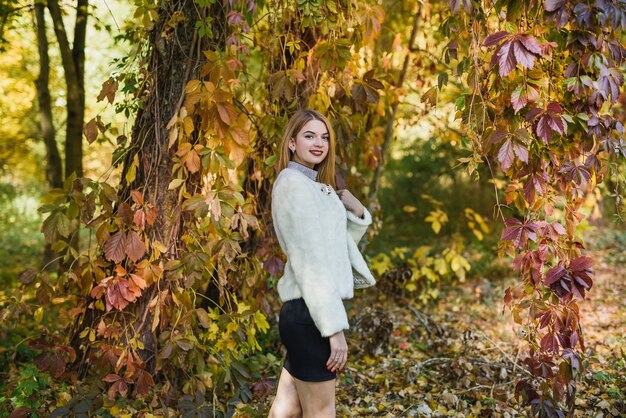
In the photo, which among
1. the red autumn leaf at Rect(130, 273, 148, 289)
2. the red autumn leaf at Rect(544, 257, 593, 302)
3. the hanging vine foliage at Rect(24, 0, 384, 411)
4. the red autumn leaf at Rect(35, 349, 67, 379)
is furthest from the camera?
the red autumn leaf at Rect(35, 349, 67, 379)

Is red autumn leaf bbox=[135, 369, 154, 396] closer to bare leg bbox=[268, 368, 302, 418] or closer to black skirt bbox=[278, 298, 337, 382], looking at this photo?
bare leg bbox=[268, 368, 302, 418]

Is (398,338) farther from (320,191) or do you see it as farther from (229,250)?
(320,191)

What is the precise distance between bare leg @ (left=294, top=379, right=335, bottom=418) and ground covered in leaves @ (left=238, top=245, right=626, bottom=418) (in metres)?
0.90

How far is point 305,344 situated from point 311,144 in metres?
0.74

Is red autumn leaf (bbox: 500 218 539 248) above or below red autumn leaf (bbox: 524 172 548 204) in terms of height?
below

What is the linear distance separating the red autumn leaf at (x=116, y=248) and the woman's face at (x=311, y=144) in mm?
1031

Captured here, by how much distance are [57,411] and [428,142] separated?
20.8 ft

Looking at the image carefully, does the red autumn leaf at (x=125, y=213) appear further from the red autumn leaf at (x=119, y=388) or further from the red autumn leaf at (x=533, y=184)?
the red autumn leaf at (x=533, y=184)

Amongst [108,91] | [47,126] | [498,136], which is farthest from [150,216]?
[47,126]

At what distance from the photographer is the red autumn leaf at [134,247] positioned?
2652mm

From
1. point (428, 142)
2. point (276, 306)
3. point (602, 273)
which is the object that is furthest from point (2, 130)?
point (602, 273)

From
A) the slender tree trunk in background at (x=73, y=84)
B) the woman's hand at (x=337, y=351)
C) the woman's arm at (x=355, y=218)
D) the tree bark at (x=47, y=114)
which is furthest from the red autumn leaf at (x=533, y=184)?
the tree bark at (x=47, y=114)

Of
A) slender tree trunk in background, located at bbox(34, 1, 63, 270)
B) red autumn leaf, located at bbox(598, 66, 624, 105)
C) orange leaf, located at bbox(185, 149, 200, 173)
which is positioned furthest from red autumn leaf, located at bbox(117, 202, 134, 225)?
slender tree trunk in background, located at bbox(34, 1, 63, 270)

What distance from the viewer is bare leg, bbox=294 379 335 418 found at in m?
2.01
